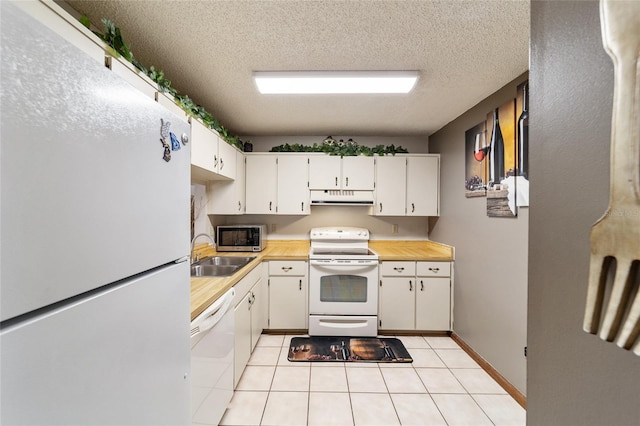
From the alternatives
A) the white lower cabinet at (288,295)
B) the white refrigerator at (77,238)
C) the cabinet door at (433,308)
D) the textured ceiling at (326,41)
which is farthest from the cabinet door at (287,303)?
the white refrigerator at (77,238)

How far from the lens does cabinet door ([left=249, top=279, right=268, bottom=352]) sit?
2477 millimetres

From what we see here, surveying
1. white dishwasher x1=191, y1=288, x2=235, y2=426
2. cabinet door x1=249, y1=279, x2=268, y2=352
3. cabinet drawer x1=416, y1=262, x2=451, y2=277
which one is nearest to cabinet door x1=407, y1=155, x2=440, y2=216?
cabinet drawer x1=416, y1=262, x2=451, y2=277

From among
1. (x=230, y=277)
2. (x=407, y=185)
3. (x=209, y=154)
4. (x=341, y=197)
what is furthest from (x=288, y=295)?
(x=407, y=185)

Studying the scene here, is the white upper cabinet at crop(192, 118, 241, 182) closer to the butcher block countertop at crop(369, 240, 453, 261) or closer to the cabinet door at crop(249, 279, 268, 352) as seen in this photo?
the cabinet door at crop(249, 279, 268, 352)

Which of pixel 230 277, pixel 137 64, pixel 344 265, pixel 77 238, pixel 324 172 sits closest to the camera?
pixel 77 238

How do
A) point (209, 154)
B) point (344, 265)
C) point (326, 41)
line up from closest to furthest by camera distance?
point (326, 41) < point (209, 154) < point (344, 265)

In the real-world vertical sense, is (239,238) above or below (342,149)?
below

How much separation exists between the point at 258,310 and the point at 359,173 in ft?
6.48

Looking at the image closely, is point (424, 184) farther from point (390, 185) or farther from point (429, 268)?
point (429, 268)

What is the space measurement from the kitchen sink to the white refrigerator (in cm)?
162

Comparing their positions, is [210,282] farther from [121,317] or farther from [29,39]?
[29,39]

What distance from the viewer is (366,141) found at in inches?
141

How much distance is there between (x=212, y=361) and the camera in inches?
55.6

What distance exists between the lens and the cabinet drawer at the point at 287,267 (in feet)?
9.61
